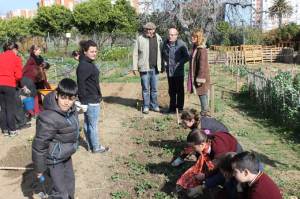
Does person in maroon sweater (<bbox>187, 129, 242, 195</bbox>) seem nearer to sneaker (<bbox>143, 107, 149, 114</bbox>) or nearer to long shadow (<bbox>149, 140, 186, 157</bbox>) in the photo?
long shadow (<bbox>149, 140, 186, 157</bbox>)

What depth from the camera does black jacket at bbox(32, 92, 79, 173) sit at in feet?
11.6

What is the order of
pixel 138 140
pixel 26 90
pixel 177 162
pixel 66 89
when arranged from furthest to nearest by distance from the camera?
pixel 26 90, pixel 138 140, pixel 177 162, pixel 66 89

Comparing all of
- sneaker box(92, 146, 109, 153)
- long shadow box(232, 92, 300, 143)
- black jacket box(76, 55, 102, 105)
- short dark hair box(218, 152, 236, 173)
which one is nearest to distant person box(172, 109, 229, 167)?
short dark hair box(218, 152, 236, 173)

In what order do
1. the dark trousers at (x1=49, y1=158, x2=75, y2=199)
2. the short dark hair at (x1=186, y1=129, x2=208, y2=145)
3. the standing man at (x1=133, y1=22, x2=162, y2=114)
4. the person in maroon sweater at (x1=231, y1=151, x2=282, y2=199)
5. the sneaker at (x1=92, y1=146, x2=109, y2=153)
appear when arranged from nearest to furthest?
the person in maroon sweater at (x1=231, y1=151, x2=282, y2=199) → the dark trousers at (x1=49, y1=158, x2=75, y2=199) → the short dark hair at (x1=186, y1=129, x2=208, y2=145) → the sneaker at (x1=92, y1=146, x2=109, y2=153) → the standing man at (x1=133, y1=22, x2=162, y2=114)

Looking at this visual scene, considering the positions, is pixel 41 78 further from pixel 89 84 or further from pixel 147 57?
pixel 89 84

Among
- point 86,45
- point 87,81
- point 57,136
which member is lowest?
point 57,136

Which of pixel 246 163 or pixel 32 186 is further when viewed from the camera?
pixel 32 186

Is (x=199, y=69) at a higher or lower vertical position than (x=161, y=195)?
higher

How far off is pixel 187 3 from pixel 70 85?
2664 centimetres

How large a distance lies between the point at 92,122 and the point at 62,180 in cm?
197

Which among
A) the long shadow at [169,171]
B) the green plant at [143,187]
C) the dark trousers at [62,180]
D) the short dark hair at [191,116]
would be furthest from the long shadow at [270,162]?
the dark trousers at [62,180]

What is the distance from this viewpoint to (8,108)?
288 inches

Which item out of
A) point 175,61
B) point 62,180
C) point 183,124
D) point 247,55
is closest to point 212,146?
point 183,124

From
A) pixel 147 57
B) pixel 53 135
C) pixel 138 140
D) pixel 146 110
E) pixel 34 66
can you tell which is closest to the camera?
pixel 53 135
